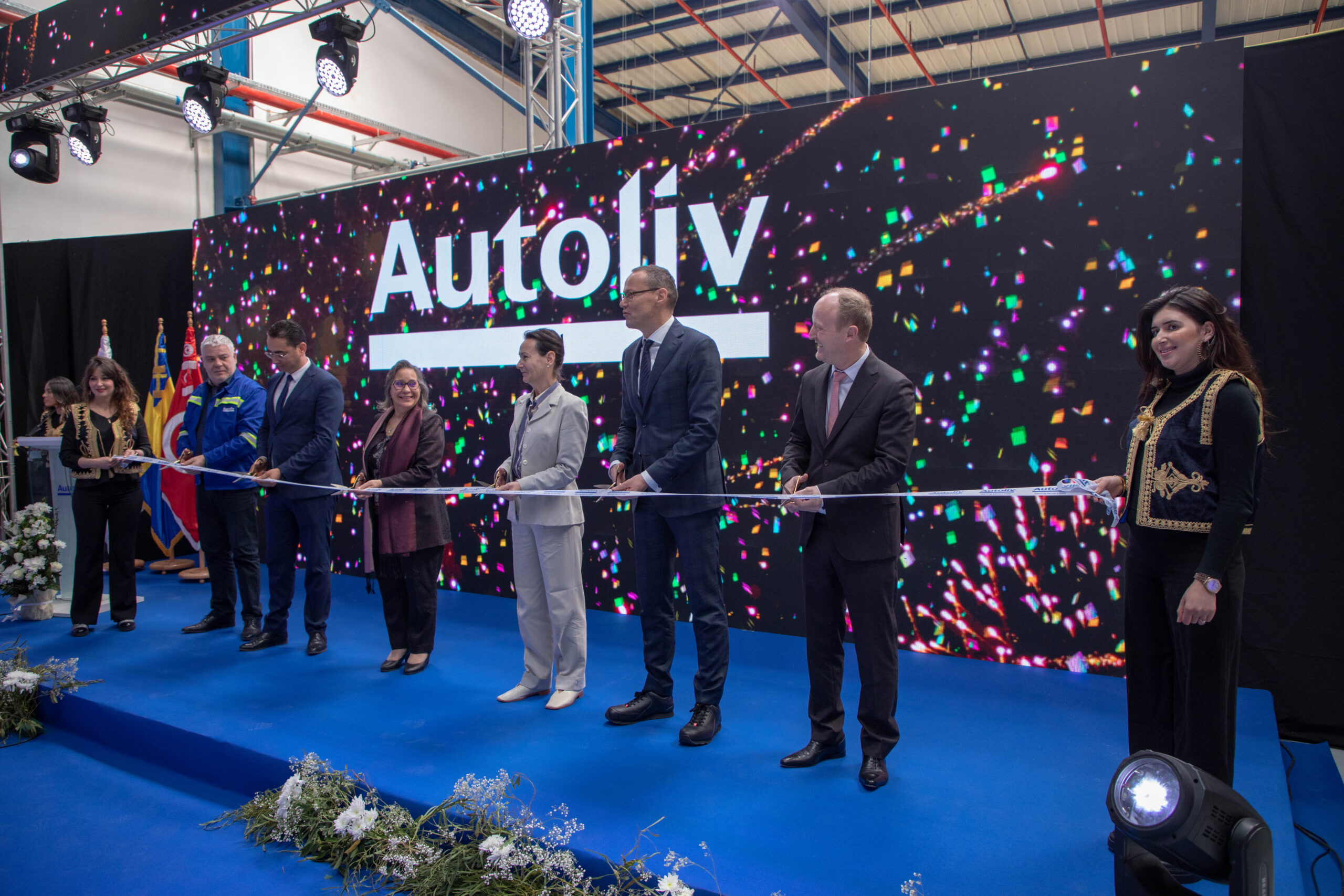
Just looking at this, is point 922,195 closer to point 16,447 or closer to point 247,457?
point 247,457

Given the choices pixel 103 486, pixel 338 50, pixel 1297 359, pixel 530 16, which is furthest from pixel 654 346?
pixel 338 50

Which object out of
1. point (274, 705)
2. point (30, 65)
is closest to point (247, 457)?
point (274, 705)

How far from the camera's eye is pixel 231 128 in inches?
290

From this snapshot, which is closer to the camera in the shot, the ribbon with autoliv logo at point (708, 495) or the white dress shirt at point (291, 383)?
the ribbon with autoliv logo at point (708, 495)

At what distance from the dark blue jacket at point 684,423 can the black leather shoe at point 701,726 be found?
26.6 inches

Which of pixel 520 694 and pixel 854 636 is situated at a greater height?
pixel 854 636

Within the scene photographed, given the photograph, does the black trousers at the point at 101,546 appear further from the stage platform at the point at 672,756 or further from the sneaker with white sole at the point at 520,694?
the sneaker with white sole at the point at 520,694

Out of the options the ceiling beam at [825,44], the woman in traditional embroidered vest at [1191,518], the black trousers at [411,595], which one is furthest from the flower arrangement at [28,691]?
the ceiling beam at [825,44]

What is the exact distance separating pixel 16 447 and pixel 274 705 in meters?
5.57

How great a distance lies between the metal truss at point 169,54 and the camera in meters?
4.72

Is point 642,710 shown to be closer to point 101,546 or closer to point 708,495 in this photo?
point 708,495

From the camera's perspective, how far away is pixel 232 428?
4012 mm

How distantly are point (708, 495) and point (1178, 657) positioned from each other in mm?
1380

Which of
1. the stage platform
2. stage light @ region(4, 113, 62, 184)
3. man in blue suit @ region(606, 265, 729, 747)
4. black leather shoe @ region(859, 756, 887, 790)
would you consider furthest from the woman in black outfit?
stage light @ region(4, 113, 62, 184)
